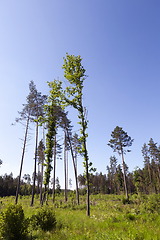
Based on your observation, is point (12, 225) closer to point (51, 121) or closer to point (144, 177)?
point (51, 121)

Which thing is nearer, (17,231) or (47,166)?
(17,231)

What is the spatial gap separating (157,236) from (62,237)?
172 inches


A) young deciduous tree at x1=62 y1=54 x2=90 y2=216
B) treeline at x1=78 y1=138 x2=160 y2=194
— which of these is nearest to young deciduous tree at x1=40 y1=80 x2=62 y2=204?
young deciduous tree at x1=62 y1=54 x2=90 y2=216

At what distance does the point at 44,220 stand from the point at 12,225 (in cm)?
204

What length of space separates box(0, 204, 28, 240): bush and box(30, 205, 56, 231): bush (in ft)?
4.42

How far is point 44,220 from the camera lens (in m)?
7.68

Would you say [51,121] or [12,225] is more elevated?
[51,121]

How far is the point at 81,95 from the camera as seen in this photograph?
14.8 metres

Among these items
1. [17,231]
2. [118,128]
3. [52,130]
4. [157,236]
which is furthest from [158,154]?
[17,231]

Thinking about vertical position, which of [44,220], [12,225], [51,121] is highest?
[51,121]

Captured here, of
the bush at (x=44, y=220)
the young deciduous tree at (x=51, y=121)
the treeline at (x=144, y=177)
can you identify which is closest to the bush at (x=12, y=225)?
the bush at (x=44, y=220)

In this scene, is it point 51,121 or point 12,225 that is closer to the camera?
point 12,225

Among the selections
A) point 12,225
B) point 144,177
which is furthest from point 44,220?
point 144,177

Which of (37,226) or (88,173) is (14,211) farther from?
(88,173)
